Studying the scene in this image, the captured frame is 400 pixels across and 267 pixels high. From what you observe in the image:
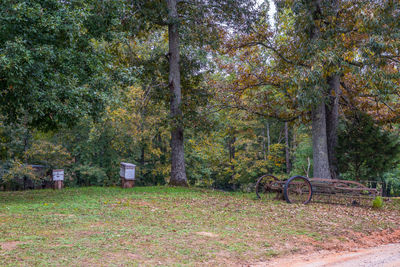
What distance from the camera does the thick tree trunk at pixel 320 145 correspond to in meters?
12.1

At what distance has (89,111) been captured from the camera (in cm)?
993

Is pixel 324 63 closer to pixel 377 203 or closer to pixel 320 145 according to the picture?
pixel 320 145

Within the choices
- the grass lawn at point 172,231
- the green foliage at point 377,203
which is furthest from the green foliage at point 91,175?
the green foliage at point 377,203

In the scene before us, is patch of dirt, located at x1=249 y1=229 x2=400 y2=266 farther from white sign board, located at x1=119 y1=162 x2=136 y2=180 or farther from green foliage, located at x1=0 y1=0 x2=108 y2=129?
white sign board, located at x1=119 y1=162 x2=136 y2=180

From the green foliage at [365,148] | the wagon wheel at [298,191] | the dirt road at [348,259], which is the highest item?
the green foliage at [365,148]

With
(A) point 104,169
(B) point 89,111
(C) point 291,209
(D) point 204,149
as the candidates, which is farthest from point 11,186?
(C) point 291,209

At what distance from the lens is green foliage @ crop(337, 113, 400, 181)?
40.0ft

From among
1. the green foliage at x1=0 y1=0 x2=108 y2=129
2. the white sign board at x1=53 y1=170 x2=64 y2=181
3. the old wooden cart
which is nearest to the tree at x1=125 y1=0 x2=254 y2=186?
the green foliage at x1=0 y1=0 x2=108 y2=129

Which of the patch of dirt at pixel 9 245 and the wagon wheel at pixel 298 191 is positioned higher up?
the wagon wheel at pixel 298 191

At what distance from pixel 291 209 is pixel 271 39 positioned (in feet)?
25.3

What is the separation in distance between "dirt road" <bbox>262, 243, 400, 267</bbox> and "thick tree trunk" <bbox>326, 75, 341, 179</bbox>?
8.21 m

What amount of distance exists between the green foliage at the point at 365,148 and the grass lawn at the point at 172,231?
353cm

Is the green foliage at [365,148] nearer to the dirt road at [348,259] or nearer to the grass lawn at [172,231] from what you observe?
the grass lawn at [172,231]

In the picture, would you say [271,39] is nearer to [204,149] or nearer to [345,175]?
[345,175]
